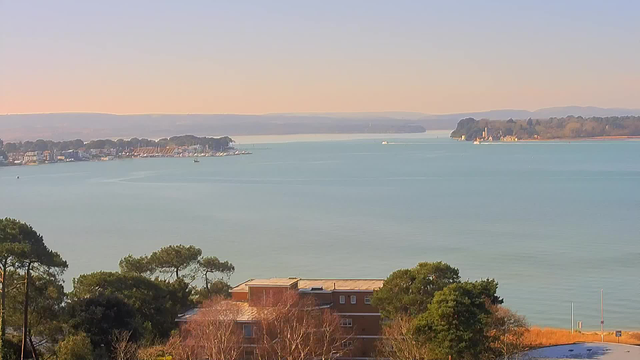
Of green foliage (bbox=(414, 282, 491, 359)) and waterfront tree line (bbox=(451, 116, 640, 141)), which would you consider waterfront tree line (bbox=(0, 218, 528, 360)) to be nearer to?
green foliage (bbox=(414, 282, 491, 359))

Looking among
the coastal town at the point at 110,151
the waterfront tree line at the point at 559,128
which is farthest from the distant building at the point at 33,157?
the waterfront tree line at the point at 559,128

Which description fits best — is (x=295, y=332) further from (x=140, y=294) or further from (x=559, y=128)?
(x=559, y=128)

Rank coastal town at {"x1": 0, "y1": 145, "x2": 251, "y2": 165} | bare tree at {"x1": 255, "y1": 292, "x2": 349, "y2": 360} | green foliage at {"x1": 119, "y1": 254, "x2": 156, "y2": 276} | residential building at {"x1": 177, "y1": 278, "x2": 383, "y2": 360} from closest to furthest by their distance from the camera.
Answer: bare tree at {"x1": 255, "y1": 292, "x2": 349, "y2": 360} < residential building at {"x1": 177, "y1": 278, "x2": 383, "y2": 360} < green foliage at {"x1": 119, "y1": 254, "x2": 156, "y2": 276} < coastal town at {"x1": 0, "y1": 145, "x2": 251, "y2": 165}

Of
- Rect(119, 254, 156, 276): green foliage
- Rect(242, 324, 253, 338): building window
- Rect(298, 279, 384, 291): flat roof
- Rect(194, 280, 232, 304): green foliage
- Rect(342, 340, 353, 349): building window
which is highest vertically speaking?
Rect(119, 254, 156, 276): green foliage

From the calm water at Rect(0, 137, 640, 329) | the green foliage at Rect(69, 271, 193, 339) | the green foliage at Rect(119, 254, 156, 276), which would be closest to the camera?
the green foliage at Rect(69, 271, 193, 339)

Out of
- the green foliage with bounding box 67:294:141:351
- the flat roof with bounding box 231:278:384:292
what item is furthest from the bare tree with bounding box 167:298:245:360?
the flat roof with bounding box 231:278:384:292

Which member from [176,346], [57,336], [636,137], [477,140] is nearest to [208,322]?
[176,346]
